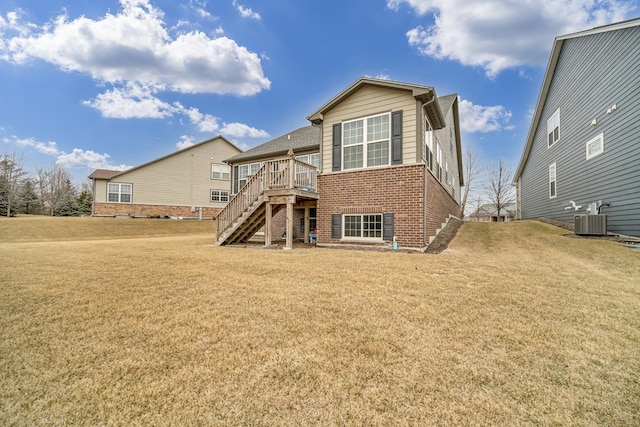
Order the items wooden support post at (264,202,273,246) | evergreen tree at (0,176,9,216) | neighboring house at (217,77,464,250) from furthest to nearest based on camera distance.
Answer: evergreen tree at (0,176,9,216) → wooden support post at (264,202,273,246) → neighboring house at (217,77,464,250)

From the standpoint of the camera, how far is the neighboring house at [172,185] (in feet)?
87.2

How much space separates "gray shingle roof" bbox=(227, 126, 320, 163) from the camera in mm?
14573

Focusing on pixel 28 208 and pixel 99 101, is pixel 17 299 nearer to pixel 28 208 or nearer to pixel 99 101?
pixel 99 101

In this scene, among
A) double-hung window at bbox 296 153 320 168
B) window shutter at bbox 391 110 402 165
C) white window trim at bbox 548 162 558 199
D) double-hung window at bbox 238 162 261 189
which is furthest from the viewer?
double-hung window at bbox 238 162 261 189

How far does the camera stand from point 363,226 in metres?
10.3

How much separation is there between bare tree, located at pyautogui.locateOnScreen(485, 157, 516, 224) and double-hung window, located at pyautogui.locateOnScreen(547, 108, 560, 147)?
711 inches

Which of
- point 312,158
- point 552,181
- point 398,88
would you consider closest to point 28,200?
point 312,158

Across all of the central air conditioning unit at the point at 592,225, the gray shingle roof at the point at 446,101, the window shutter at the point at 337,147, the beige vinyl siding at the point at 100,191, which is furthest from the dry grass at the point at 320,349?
the beige vinyl siding at the point at 100,191

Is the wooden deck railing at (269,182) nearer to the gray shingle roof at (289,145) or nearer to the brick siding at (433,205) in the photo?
the gray shingle roof at (289,145)

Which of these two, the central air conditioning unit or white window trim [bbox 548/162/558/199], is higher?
white window trim [bbox 548/162/558/199]

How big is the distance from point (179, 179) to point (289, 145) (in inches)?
720

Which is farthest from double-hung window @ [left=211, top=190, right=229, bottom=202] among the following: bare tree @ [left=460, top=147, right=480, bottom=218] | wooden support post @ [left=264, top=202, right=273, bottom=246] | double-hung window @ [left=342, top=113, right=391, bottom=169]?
bare tree @ [left=460, top=147, right=480, bottom=218]

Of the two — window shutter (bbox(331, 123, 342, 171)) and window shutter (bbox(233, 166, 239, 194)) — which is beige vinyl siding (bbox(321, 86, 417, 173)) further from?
window shutter (bbox(233, 166, 239, 194))

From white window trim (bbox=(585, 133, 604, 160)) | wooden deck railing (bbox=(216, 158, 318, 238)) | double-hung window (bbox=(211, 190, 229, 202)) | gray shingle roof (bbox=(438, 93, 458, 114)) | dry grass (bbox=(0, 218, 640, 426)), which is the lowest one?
dry grass (bbox=(0, 218, 640, 426))
